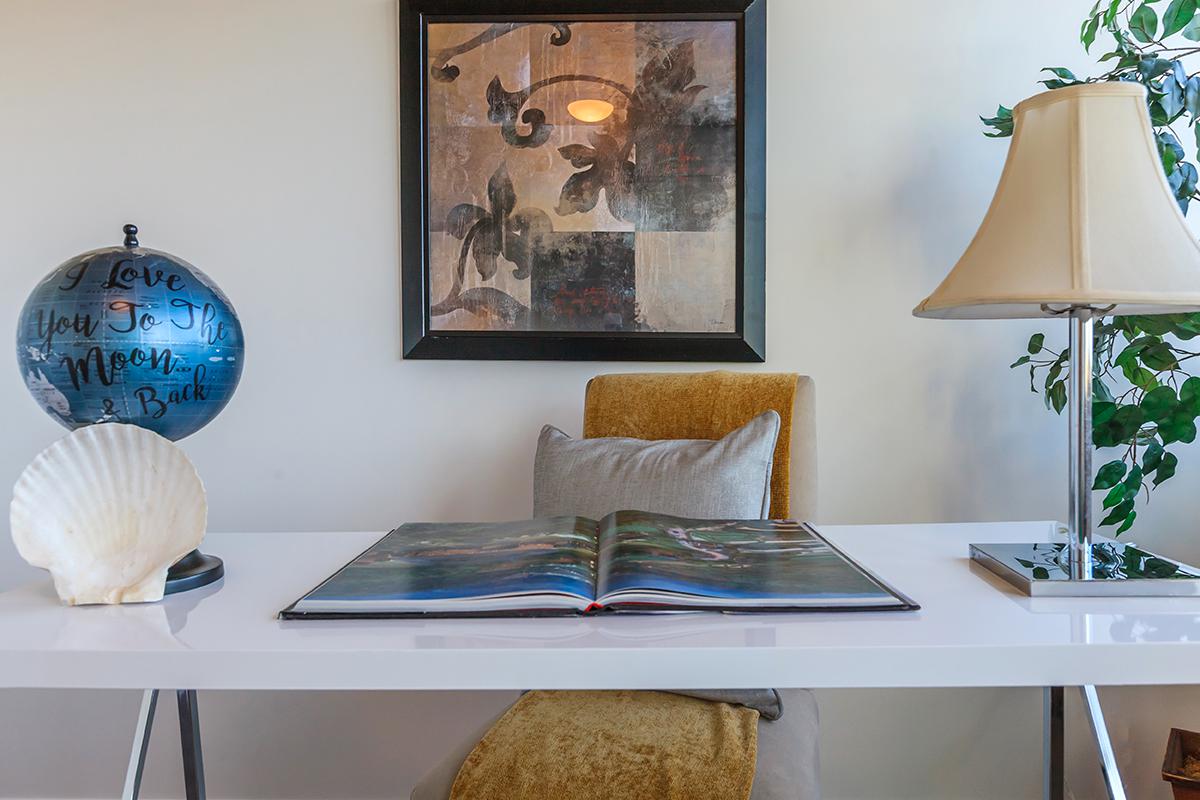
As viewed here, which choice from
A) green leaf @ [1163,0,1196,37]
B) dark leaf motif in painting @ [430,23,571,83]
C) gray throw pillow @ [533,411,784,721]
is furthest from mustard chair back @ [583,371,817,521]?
green leaf @ [1163,0,1196,37]

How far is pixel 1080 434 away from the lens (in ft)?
3.21

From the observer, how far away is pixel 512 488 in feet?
5.89

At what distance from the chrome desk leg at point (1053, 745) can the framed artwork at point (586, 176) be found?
2.67ft

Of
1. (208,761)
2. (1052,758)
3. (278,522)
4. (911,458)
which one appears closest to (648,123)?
(911,458)

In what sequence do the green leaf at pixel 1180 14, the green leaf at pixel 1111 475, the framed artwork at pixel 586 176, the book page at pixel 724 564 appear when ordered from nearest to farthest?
the book page at pixel 724 564, the green leaf at pixel 1180 14, the green leaf at pixel 1111 475, the framed artwork at pixel 586 176

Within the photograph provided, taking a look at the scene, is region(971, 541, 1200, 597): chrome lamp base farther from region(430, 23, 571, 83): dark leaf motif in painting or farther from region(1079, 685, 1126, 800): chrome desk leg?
region(430, 23, 571, 83): dark leaf motif in painting

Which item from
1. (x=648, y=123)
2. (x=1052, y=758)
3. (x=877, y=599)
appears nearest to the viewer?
(x=877, y=599)

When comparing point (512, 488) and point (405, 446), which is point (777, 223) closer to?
point (512, 488)

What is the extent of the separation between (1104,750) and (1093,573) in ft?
0.87

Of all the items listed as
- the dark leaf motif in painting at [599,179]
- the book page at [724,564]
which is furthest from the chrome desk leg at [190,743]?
the dark leaf motif in painting at [599,179]

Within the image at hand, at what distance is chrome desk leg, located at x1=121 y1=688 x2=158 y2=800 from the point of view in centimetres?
98

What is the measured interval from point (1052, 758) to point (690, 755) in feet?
2.01

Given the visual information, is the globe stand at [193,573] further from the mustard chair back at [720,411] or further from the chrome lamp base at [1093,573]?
the chrome lamp base at [1093,573]

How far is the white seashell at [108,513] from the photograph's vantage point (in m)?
0.85
